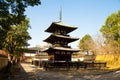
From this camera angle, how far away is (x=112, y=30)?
6806 cm

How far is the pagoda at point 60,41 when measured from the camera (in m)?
42.8

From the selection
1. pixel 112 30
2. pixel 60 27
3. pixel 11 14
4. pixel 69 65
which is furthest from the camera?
pixel 112 30

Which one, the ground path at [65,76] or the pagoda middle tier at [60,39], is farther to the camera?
the pagoda middle tier at [60,39]

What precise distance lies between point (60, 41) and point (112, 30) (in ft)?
95.7

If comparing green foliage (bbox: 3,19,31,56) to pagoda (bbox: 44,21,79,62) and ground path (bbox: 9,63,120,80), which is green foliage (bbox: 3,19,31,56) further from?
ground path (bbox: 9,63,120,80)

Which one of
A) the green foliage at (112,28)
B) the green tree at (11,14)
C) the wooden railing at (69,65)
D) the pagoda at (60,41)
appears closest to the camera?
the green tree at (11,14)

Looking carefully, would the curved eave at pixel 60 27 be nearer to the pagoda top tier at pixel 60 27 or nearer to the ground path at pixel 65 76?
the pagoda top tier at pixel 60 27

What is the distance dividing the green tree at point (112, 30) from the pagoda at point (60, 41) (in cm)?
2020

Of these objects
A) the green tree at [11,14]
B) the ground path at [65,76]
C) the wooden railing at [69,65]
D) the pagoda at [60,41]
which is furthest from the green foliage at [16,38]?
the green tree at [11,14]

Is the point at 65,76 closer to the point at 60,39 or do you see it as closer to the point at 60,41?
the point at 60,39

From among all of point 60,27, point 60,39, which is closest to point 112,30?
point 60,27

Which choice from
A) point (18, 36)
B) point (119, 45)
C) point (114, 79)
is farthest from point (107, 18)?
point (114, 79)

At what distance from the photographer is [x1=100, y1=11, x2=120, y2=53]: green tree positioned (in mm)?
62566

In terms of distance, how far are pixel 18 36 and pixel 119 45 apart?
29076 millimetres
